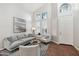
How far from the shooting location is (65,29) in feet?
7.84

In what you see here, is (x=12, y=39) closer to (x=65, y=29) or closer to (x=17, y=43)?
(x=17, y=43)

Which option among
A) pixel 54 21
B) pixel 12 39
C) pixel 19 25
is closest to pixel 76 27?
pixel 54 21

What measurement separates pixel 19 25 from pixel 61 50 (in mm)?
1173

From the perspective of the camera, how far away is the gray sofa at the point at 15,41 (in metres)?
2.15

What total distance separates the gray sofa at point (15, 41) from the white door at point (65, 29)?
70 cm

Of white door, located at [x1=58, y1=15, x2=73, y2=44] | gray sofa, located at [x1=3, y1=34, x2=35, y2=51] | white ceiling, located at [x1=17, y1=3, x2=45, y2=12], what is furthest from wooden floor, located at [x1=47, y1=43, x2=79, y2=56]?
white ceiling, located at [x1=17, y1=3, x2=45, y2=12]

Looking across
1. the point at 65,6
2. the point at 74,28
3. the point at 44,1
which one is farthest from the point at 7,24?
the point at 74,28

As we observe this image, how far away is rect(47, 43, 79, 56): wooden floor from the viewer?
89.2 inches

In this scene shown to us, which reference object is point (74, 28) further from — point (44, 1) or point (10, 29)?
point (10, 29)

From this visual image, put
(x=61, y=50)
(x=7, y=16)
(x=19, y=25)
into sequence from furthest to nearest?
1. (x=19, y=25)
2. (x=61, y=50)
3. (x=7, y=16)

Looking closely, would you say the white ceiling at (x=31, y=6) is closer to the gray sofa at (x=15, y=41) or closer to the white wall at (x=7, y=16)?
the white wall at (x=7, y=16)

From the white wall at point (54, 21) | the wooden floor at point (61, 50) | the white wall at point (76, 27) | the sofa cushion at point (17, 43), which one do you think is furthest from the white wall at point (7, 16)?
the white wall at point (76, 27)

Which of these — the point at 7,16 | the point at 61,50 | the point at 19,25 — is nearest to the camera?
the point at 7,16

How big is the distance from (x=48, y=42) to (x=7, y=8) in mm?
1230
